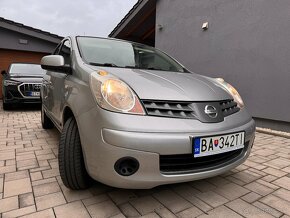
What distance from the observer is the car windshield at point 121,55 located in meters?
1.99

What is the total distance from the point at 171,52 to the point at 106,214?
5032mm

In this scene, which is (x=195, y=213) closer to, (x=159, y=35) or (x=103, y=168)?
(x=103, y=168)

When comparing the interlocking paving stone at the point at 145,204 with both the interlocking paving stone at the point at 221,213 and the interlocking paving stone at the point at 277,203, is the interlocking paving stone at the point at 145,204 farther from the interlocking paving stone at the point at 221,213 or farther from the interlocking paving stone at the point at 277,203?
the interlocking paving stone at the point at 277,203

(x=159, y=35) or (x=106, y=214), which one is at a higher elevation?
(x=159, y=35)

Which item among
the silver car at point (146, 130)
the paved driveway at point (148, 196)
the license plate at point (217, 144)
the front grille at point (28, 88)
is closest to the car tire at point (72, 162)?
the silver car at point (146, 130)

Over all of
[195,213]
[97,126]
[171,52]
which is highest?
[171,52]

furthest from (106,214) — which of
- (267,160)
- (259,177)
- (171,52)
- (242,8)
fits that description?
(171,52)

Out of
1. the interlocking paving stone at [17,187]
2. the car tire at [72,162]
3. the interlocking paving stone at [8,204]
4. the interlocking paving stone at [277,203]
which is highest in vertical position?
the car tire at [72,162]

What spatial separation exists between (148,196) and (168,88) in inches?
30.6

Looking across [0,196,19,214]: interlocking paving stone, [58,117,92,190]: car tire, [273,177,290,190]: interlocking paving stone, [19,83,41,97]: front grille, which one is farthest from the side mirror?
[19,83,41,97]: front grille

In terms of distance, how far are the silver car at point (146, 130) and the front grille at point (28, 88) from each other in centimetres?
456

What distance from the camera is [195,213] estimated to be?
4.82ft

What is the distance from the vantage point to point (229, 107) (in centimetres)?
174

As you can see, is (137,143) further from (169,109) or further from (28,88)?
(28,88)
